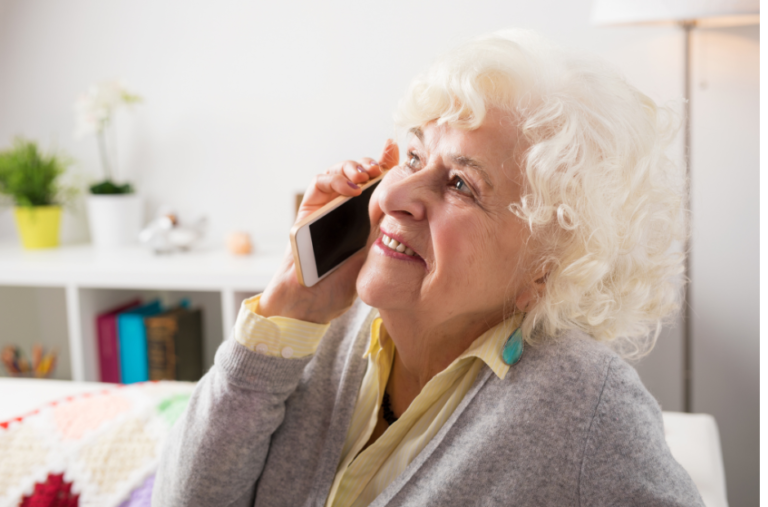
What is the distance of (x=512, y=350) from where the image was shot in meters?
0.92

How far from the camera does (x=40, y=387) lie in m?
1.52

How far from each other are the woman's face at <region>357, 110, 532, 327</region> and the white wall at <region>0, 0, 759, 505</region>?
1497 mm

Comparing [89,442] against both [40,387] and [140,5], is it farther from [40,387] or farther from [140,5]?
[140,5]

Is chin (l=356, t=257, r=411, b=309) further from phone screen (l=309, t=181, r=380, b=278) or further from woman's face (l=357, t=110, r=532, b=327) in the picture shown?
phone screen (l=309, t=181, r=380, b=278)

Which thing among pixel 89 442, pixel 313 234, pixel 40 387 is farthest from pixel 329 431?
pixel 40 387

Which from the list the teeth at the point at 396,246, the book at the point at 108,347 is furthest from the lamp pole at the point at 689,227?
the book at the point at 108,347

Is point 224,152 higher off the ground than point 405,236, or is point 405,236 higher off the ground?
point 224,152


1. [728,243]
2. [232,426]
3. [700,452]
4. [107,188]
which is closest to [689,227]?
[728,243]

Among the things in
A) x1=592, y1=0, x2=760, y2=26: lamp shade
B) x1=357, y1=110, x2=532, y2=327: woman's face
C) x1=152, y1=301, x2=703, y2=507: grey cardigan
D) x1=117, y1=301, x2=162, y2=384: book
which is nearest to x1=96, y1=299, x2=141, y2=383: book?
x1=117, y1=301, x2=162, y2=384: book

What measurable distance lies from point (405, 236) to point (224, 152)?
186cm

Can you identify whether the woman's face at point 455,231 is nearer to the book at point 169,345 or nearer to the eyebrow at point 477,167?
the eyebrow at point 477,167

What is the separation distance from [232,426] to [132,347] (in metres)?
1.52

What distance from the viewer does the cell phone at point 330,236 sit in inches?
40.1

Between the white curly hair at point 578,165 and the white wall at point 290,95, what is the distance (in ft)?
4.50
